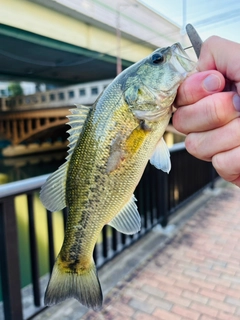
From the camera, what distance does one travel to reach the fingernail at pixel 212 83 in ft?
2.89

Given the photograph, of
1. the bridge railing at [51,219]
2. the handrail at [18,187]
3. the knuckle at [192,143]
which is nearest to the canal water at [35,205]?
the bridge railing at [51,219]

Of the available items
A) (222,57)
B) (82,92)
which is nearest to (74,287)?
(222,57)

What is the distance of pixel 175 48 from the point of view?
1.01 metres

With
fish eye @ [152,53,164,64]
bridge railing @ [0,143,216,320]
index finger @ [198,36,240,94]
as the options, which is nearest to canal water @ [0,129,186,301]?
bridge railing @ [0,143,216,320]

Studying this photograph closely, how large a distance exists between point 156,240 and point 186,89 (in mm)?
2905

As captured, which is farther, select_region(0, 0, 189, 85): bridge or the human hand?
select_region(0, 0, 189, 85): bridge

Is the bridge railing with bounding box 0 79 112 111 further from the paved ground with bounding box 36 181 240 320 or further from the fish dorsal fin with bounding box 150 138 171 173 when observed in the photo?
the fish dorsal fin with bounding box 150 138 171 173

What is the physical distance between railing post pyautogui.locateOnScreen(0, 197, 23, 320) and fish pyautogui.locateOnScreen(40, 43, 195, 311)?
85 cm

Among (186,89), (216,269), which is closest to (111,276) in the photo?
(216,269)

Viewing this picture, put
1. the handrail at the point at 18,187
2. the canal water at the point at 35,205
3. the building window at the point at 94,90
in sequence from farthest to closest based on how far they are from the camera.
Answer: the building window at the point at 94,90 < the canal water at the point at 35,205 < the handrail at the point at 18,187

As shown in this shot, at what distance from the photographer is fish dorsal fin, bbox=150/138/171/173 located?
1.10 meters

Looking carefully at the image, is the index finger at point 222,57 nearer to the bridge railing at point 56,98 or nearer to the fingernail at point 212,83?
the fingernail at point 212,83

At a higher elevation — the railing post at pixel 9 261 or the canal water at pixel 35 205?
the railing post at pixel 9 261

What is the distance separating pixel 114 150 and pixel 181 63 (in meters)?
0.39
